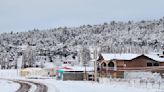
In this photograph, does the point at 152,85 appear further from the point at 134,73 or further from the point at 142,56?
the point at 142,56

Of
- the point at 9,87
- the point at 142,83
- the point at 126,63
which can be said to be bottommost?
the point at 9,87

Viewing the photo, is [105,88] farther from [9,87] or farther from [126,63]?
[126,63]

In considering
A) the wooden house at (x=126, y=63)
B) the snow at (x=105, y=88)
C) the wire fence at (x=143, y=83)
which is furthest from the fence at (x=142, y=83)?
the wooden house at (x=126, y=63)

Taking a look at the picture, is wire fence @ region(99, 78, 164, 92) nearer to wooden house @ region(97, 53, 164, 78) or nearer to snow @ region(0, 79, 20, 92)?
snow @ region(0, 79, 20, 92)

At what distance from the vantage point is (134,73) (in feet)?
224

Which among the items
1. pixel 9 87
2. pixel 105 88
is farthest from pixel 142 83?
pixel 9 87

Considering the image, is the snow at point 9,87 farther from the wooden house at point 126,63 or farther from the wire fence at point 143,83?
the wooden house at point 126,63

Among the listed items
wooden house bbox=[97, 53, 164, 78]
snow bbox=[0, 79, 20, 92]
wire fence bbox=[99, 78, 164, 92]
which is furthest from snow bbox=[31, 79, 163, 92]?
wooden house bbox=[97, 53, 164, 78]

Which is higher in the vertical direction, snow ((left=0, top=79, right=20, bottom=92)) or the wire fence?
the wire fence

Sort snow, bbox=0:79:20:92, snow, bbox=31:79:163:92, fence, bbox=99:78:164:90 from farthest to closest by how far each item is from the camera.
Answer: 1. snow, bbox=0:79:20:92
2. snow, bbox=31:79:163:92
3. fence, bbox=99:78:164:90

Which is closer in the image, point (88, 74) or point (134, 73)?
point (134, 73)

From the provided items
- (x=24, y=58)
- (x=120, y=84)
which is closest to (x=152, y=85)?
(x=120, y=84)

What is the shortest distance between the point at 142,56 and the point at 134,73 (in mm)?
6891

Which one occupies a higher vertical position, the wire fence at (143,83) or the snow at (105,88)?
the wire fence at (143,83)
